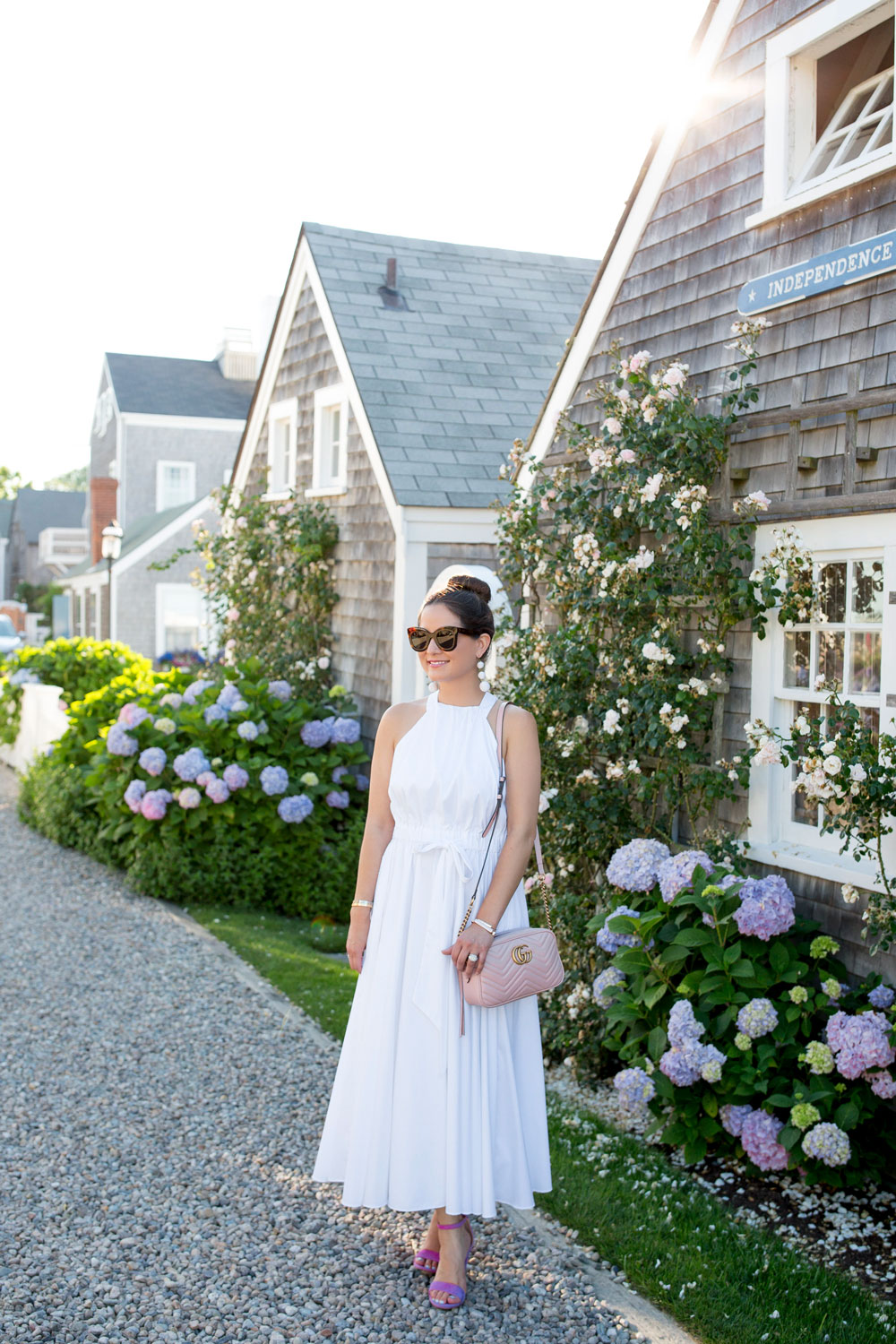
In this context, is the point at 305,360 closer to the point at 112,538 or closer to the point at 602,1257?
the point at 602,1257

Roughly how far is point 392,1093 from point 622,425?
3463 millimetres

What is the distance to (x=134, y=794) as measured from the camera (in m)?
8.98

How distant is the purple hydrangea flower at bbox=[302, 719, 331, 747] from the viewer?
9672 millimetres

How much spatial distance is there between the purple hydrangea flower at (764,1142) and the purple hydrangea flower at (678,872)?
2.91 ft

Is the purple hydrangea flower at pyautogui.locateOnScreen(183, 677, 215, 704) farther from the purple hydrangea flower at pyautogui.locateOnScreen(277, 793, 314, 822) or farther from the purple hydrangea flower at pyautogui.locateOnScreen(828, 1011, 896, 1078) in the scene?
the purple hydrangea flower at pyautogui.locateOnScreen(828, 1011, 896, 1078)

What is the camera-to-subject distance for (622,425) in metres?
5.70

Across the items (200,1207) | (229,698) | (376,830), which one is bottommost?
(200,1207)

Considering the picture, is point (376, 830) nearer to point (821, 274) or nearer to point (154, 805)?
point (821, 274)

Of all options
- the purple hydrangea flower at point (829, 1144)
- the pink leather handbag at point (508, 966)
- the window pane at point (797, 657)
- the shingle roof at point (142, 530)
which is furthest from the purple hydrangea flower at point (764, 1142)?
the shingle roof at point (142, 530)

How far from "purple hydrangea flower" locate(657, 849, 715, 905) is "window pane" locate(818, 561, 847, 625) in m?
1.12

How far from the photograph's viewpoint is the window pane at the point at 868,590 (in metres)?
4.72

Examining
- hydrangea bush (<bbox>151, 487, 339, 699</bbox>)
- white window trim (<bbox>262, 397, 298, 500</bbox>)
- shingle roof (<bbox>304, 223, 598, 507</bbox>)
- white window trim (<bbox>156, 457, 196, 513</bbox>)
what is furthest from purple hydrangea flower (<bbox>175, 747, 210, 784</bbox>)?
white window trim (<bbox>156, 457, 196, 513</bbox>)

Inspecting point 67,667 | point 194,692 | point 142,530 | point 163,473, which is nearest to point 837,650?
point 194,692

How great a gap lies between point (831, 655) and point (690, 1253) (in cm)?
242
